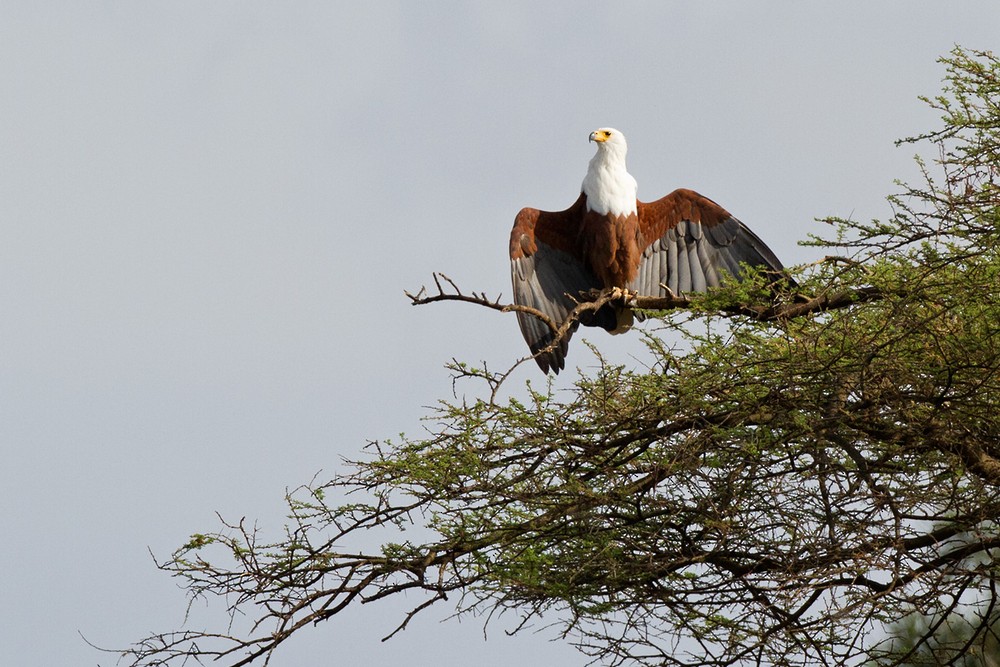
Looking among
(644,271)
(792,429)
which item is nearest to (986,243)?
(792,429)

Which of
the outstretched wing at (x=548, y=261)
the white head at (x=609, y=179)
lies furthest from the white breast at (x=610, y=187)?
the outstretched wing at (x=548, y=261)

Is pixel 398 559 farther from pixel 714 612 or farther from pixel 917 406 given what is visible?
pixel 917 406

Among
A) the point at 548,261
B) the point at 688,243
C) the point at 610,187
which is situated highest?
the point at 610,187

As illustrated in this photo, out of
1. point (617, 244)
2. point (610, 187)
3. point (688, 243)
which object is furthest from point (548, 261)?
point (688, 243)

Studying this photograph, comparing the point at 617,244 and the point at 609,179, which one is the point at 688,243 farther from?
the point at 609,179

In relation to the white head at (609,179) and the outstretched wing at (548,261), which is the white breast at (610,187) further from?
the outstretched wing at (548,261)

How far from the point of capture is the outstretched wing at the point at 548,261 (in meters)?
7.68

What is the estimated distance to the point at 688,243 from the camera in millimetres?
7703

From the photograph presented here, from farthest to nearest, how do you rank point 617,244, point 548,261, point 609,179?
1. point 548,261
2. point 609,179
3. point 617,244

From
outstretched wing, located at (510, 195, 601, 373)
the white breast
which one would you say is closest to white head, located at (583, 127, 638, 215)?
the white breast

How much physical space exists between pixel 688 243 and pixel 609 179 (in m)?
0.65

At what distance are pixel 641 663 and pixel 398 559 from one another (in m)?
1.10

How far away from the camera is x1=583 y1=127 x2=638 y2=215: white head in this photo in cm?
761

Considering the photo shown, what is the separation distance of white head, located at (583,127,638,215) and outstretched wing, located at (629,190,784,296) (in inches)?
6.4
